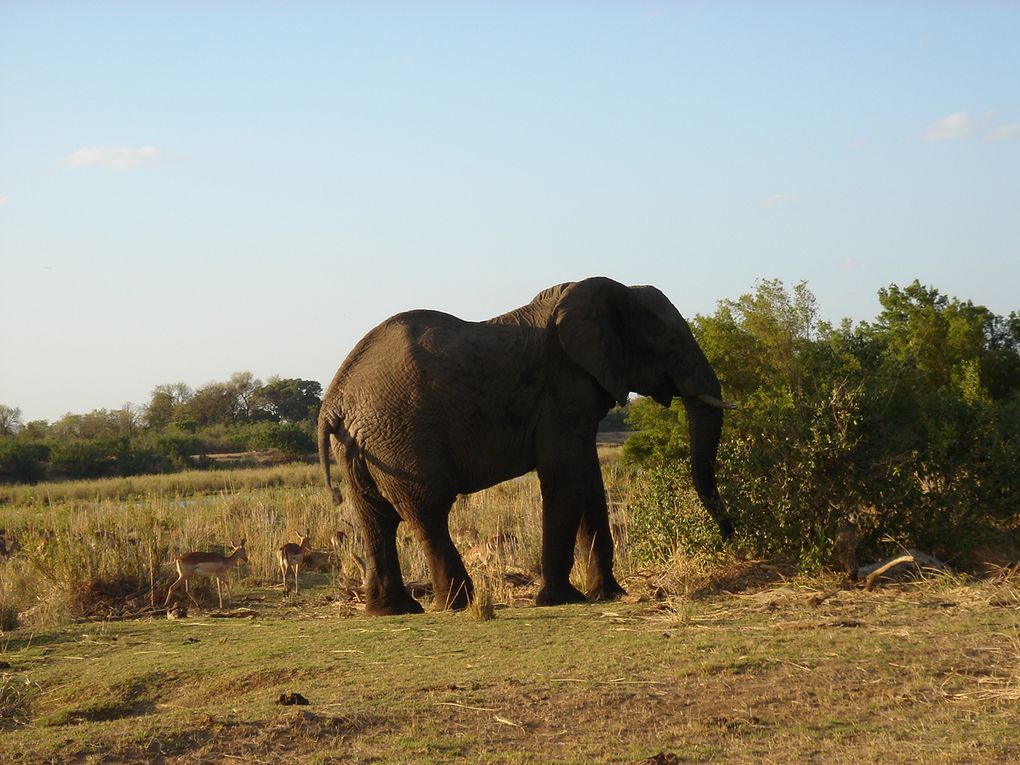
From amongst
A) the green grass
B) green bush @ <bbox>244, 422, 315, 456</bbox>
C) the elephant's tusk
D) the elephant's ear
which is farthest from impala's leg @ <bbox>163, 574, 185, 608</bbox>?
green bush @ <bbox>244, 422, 315, 456</bbox>

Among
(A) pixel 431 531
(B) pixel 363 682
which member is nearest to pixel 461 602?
(A) pixel 431 531

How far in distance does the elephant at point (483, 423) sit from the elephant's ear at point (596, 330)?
0.5 inches

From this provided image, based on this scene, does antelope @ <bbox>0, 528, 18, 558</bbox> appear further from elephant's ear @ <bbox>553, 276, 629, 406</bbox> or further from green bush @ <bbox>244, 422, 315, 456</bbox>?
green bush @ <bbox>244, 422, 315, 456</bbox>

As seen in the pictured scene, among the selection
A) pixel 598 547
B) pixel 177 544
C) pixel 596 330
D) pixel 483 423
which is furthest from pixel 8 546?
pixel 596 330

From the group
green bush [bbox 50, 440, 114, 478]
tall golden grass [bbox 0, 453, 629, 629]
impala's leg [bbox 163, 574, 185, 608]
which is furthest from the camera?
green bush [bbox 50, 440, 114, 478]

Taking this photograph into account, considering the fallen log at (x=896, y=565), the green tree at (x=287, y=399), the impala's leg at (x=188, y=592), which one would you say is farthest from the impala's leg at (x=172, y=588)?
the green tree at (x=287, y=399)

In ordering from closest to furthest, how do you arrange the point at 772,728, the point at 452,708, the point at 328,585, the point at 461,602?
the point at 772,728, the point at 452,708, the point at 461,602, the point at 328,585

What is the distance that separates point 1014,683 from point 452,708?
3213 millimetres

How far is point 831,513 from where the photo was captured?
458 inches

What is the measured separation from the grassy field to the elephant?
0.63m

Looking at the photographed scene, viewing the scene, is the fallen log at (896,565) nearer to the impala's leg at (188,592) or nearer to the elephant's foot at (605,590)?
the elephant's foot at (605,590)

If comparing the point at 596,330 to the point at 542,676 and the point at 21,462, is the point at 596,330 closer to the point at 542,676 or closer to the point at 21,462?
the point at 542,676

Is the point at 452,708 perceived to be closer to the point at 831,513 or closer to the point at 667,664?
the point at 667,664

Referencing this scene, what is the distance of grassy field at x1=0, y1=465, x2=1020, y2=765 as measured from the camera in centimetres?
Answer: 671
